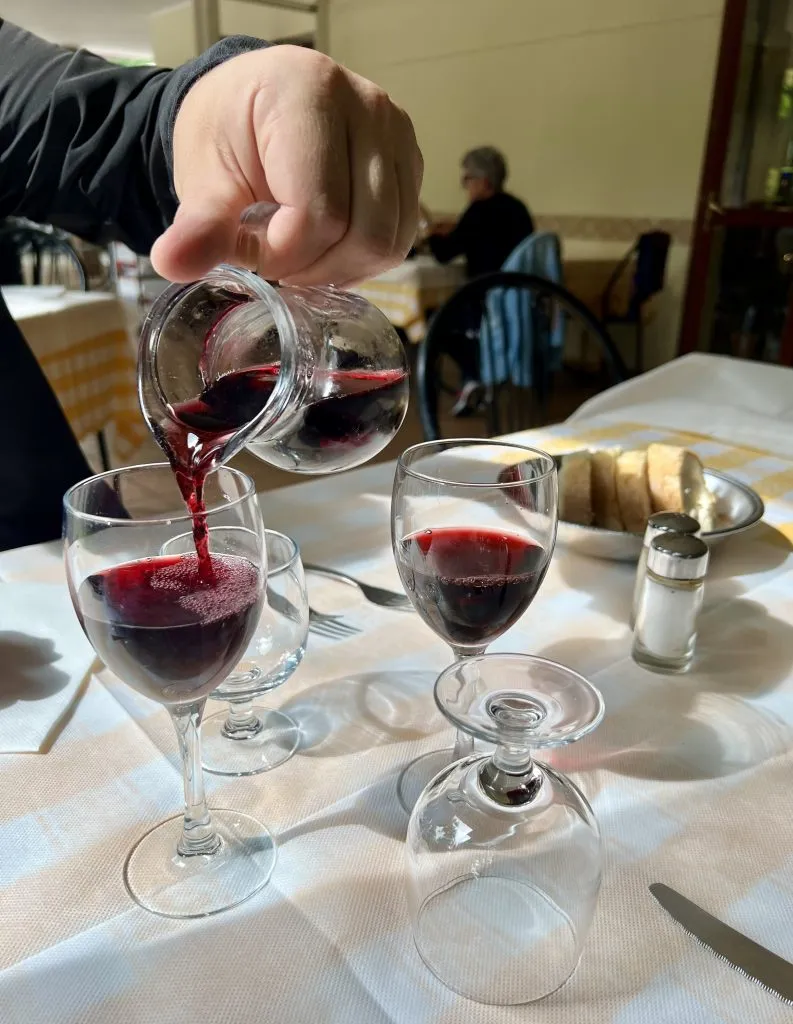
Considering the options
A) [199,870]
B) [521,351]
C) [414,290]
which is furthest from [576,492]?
[414,290]

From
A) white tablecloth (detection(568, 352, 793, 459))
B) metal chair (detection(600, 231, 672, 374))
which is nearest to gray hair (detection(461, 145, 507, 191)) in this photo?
metal chair (detection(600, 231, 672, 374))

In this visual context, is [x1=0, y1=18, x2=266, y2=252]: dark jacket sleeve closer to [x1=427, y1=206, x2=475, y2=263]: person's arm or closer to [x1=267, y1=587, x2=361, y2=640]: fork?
[x1=267, y1=587, x2=361, y2=640]: fork

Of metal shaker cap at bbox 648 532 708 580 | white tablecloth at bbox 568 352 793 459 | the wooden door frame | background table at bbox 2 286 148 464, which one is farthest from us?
the wooden door frame

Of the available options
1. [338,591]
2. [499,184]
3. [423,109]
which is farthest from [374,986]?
[423,109]

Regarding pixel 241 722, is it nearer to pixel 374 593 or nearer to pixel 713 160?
pixel 374 593

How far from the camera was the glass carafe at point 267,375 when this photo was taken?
1.42ft

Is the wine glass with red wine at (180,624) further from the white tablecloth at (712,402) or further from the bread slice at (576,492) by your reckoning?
the white tablecloth at (712,402)

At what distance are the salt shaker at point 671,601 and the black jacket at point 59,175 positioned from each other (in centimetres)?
56

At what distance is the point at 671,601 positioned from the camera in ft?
1.80

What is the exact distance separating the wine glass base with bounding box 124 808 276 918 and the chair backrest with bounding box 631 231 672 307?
363 centimetres

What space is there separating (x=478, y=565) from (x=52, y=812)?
277mm

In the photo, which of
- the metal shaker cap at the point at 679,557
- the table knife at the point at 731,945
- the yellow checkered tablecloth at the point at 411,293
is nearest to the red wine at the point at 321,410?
the metal shaker cap at the point at 679,557

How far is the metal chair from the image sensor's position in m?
3.55

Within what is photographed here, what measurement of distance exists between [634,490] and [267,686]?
42 cm
